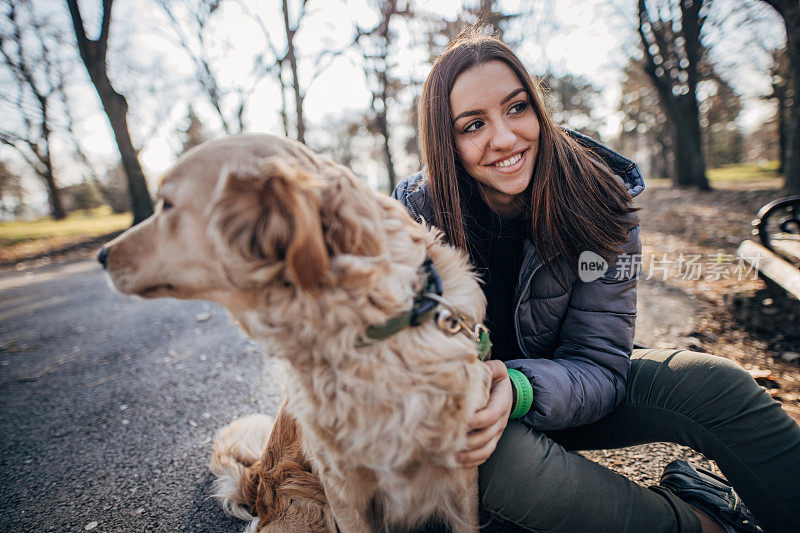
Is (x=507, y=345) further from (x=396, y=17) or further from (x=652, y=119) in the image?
(x=652, y=119)

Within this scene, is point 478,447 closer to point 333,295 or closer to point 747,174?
point 333,295

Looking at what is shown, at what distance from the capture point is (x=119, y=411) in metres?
2.88

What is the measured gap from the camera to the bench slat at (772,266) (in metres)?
2.68

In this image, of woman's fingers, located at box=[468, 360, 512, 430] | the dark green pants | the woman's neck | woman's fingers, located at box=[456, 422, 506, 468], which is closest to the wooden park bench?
the dark green pants

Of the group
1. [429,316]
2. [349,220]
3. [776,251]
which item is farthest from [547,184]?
[776,251]

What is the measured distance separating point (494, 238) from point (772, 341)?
2.98 m

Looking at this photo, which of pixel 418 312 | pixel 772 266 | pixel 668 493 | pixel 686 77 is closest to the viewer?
pixel 418 312

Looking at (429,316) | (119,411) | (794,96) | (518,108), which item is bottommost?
(119,411)

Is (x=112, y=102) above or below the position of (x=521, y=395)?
above

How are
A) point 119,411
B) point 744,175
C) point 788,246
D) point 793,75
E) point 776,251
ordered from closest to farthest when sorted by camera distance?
point 119,411 → point 788,246 → point 776,251 → point 793,75 → point 744,175

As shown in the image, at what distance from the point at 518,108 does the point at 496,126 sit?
0.62 ft

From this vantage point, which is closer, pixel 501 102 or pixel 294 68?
pixel 501 102

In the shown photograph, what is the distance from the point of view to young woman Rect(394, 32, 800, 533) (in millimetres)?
1473

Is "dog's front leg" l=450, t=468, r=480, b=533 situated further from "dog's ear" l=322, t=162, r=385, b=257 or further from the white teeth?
the white teeth
